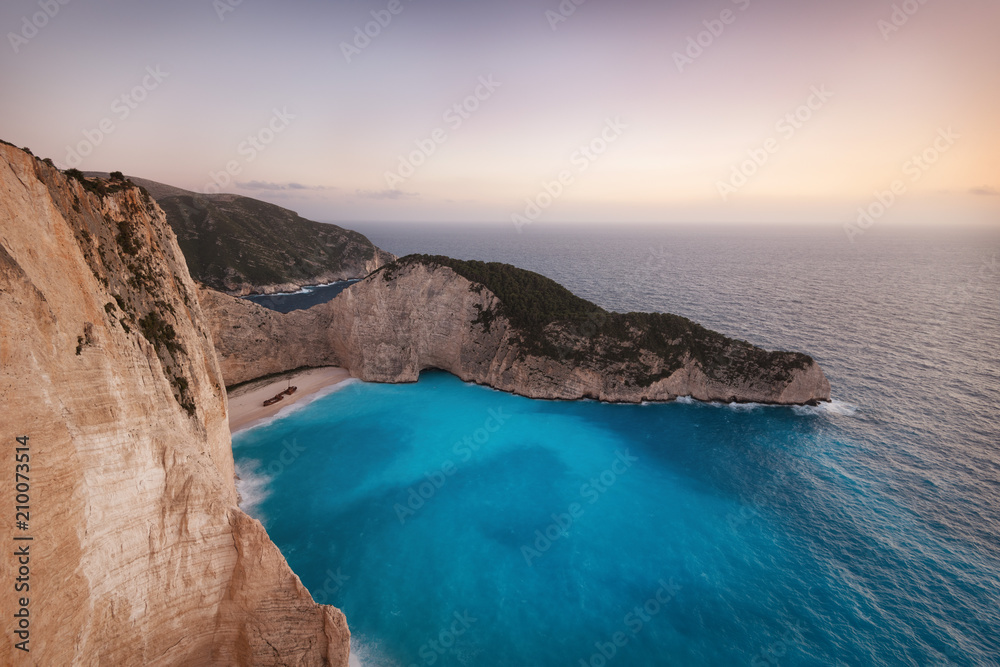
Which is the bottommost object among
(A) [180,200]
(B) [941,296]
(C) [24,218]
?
(B) [941,296]

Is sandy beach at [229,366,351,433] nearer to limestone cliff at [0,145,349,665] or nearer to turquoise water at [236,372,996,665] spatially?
turquoise water at [236,372,996,665]

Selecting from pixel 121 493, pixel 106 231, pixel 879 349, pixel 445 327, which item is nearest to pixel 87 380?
pixel 121 493

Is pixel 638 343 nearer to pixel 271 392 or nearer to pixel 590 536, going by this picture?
pixel 590 536

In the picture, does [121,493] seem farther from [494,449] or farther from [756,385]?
[756,385]

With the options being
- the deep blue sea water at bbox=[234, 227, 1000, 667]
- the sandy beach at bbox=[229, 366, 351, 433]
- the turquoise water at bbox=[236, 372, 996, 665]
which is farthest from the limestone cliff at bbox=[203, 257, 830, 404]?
the turquoise water at bbox=[236, 372, 996, 665]

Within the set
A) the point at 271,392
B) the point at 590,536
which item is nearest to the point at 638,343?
the point at 590,536

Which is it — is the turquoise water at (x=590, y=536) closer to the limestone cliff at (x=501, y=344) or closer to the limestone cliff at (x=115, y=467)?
the limestone cliff at (x=501, y=344)
